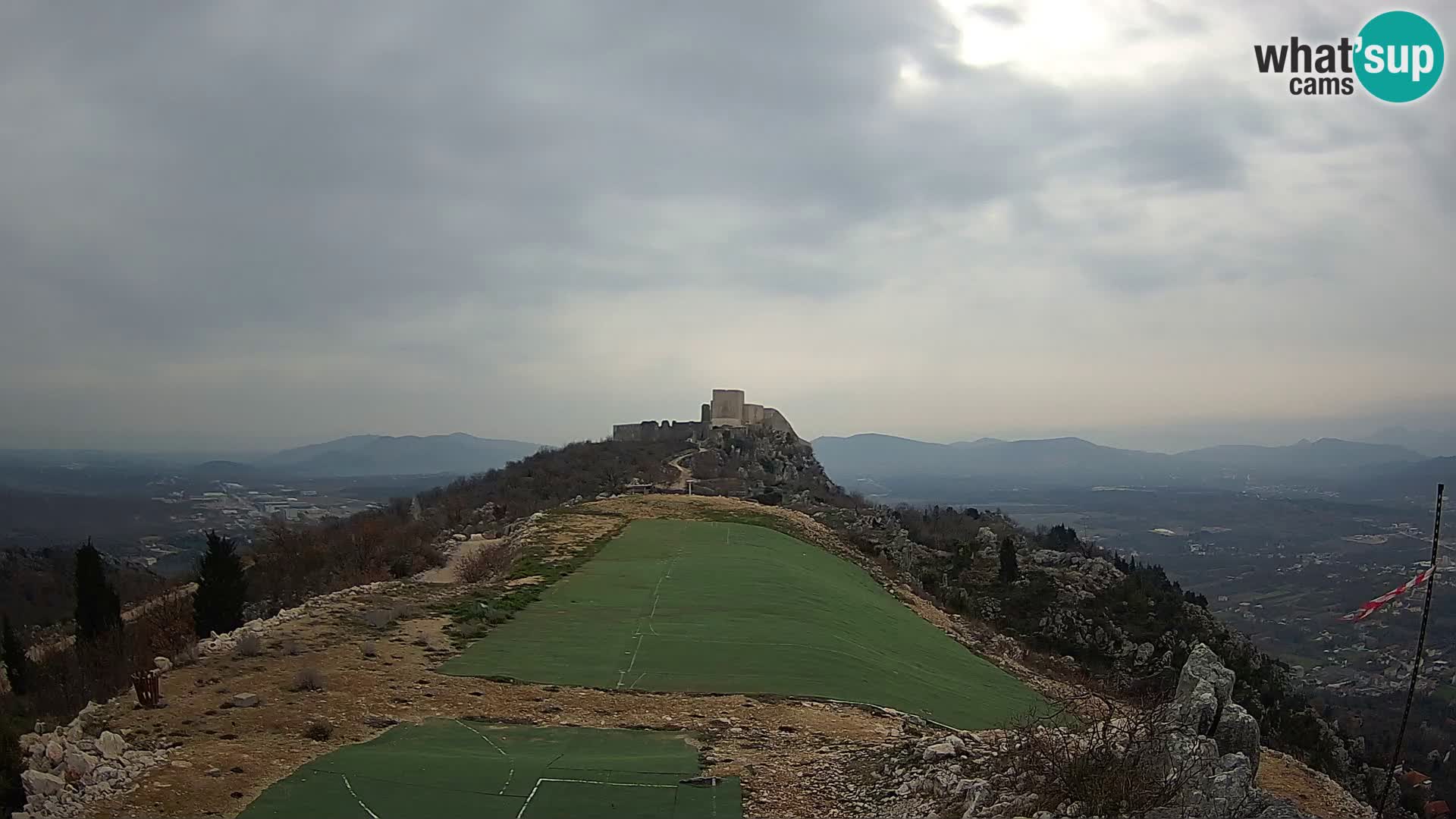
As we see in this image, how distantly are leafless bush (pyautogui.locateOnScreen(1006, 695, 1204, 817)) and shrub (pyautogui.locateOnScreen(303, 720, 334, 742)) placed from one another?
749cm

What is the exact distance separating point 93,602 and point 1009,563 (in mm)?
39169

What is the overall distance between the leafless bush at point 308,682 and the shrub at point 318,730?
1.34 m

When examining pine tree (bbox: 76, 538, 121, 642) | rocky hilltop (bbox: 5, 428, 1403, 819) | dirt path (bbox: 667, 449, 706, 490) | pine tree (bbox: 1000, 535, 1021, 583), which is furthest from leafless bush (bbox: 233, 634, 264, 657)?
pine tree (bbox: 1000, 535, 1021, 583)

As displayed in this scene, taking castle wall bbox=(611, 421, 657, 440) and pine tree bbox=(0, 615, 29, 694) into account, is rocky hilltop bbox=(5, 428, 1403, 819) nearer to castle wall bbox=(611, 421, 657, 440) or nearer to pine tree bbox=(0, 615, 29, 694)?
pine tree bbox=(0, 615, 29, 694)

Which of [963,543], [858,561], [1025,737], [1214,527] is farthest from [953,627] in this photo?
[1214,527]

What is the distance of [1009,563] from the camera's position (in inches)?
1726

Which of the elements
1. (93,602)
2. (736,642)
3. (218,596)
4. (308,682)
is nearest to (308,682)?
(308,682)

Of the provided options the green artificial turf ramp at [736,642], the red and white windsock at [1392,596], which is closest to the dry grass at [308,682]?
the green artificial turf ramp at [736,642]

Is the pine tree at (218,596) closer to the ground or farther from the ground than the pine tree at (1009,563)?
farther from the ground

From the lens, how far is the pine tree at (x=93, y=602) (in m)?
25.0

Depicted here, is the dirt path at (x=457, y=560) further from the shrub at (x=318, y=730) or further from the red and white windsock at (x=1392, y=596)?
the red and white windsock at (x=1392, y=596)

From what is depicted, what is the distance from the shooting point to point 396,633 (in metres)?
15.0

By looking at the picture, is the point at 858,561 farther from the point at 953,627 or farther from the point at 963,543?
the point at 963,543

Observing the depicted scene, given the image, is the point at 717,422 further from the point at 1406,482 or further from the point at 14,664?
the point at 1406,482
